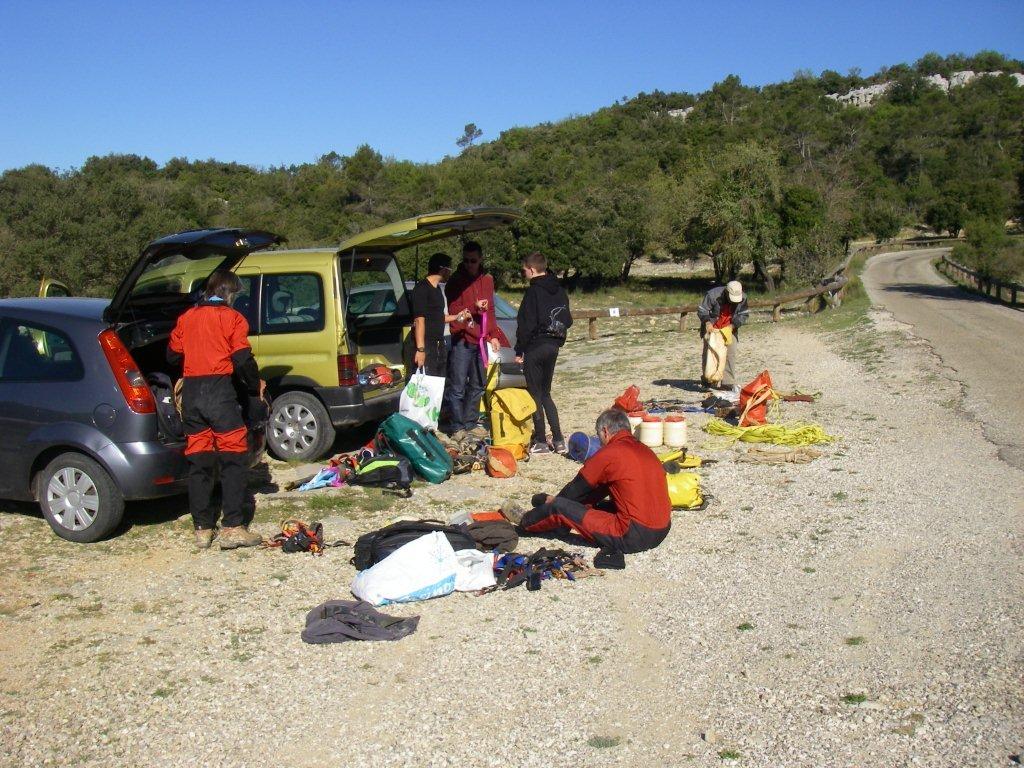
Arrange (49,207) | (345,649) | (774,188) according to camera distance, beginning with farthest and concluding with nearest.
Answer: (774,188)
(49,207)
(345,649)

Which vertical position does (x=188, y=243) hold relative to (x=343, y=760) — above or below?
above

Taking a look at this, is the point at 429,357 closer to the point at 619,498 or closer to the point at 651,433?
the point at 651,433

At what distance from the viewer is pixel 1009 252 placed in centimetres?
2978

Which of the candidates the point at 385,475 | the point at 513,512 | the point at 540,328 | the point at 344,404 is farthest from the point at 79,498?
the point at 540,328

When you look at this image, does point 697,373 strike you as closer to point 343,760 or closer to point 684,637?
point 684,637

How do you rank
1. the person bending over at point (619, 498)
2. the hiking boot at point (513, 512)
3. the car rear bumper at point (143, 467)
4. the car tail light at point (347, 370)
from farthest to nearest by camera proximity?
Result: the car tail light at point (347, 370) < the hiking boot at point (513, 512) < the car rear bumper at point (143, 467) < the person bending over at point (619, 498)

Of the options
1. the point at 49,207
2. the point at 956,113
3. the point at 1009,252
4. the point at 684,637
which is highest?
the point at 956,113

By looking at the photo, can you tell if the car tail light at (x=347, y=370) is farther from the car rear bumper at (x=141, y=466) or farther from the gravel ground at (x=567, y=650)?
the car rear bumper at (x=141, y=466)

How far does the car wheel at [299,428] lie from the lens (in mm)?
8680

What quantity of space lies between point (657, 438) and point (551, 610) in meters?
4.36

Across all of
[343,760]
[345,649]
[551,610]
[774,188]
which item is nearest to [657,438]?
[551,610]

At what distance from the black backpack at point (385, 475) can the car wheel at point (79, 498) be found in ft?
6.69

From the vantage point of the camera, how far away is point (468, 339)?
9781mm

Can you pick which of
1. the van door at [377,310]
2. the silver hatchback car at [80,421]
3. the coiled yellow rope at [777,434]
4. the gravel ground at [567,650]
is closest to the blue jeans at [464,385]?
the van door at [377,310]
